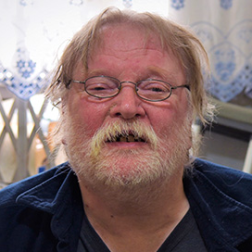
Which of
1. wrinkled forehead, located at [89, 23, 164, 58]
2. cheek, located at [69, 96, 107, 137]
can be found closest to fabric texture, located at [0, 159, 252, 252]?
cheek, located at [69, 96, 107, 137]

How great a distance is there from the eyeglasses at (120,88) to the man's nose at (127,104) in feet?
0.05

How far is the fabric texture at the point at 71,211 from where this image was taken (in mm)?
1025

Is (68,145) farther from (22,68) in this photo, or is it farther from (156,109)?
(22,68)

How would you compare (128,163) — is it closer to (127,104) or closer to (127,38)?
(127,104)

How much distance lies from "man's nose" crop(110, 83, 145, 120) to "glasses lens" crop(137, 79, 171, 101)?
3 cm

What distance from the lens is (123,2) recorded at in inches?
60.4

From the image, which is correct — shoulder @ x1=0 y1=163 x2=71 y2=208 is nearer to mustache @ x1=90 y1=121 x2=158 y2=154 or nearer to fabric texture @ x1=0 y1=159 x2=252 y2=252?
fabric texture @ x1=0 y1=159 x2=252 y2=252

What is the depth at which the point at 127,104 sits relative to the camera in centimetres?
95

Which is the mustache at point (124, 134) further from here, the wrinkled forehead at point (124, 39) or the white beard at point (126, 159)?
the wrinkled forehead at point (124, 39)

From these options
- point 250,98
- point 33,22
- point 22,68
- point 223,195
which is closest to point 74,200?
point 223,195

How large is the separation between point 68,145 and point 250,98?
3.62ft

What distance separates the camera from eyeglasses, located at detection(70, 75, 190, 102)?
3.31 ft

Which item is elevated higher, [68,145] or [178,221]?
[68,145]

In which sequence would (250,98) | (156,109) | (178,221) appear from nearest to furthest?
(156,109) < (178,221) < (250,98)
